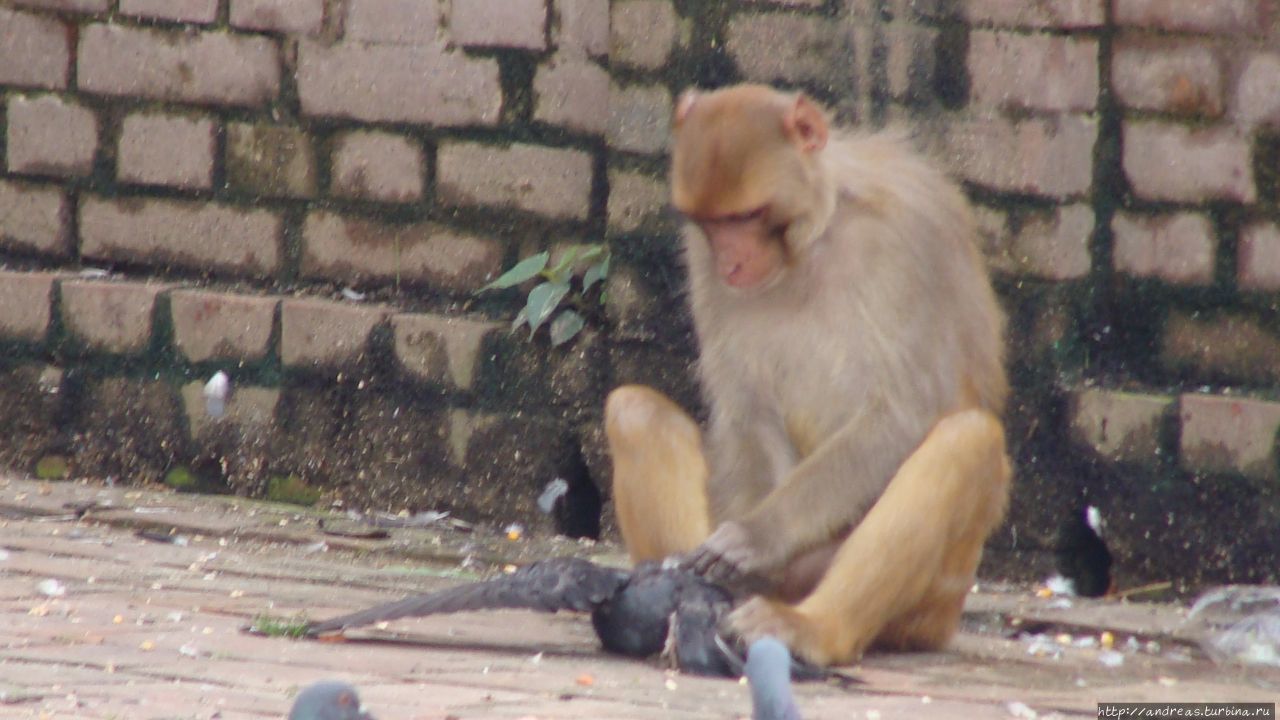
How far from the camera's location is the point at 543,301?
575cm

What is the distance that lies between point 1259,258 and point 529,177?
2.09m

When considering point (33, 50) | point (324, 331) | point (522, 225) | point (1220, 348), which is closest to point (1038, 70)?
point (1220, 348)

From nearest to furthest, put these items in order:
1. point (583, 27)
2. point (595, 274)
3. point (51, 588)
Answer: point (51, 588)
point (595, 274)
point (583, 27)

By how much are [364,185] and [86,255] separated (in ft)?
3.32

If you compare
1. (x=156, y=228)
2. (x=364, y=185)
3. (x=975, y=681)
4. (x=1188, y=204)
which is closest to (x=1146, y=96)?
(x=1188, y=204)

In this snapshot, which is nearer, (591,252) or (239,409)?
(591,252)

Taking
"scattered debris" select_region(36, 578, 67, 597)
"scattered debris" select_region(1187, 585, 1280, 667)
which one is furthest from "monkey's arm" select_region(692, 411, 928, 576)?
"scattered debris" select_region(36, 578, 67, 597)

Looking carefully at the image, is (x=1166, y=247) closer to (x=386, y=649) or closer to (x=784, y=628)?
(x=784, y=628)

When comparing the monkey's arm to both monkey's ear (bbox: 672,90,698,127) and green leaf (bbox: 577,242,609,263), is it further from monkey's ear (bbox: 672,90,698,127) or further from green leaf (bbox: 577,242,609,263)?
green leaf (bbox: 577,242,609,263)

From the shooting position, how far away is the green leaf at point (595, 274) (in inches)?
225

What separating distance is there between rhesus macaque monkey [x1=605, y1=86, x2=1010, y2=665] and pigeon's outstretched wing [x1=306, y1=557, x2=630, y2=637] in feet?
0.91

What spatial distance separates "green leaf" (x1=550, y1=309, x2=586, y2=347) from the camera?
5758 mm

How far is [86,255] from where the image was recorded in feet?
21.1

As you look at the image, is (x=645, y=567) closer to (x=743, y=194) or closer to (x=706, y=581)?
(x=706, y=581)
